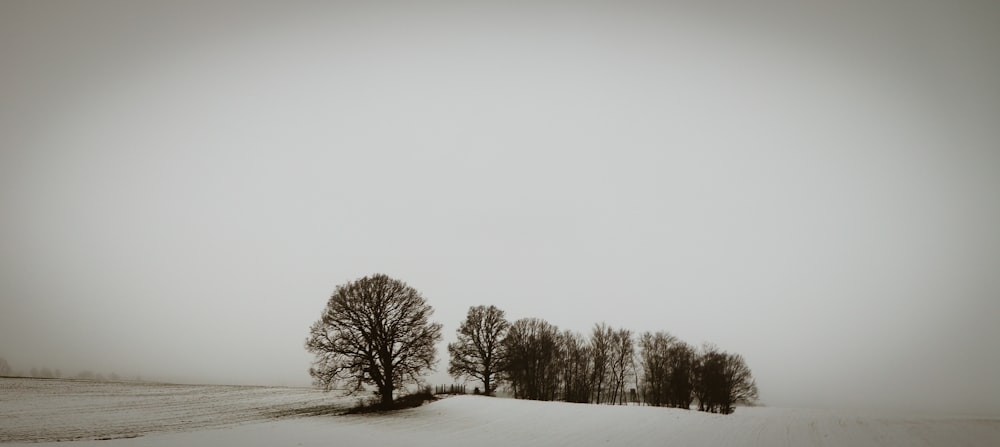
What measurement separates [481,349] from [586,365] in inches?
834

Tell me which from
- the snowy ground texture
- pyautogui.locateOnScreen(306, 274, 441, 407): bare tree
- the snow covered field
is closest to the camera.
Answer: the snow covered field

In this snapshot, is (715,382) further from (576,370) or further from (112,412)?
(112,412)

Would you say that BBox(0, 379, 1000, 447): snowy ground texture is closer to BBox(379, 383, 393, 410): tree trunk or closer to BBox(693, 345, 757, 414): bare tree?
BBox(379, 383, 393, 410): tree trunk

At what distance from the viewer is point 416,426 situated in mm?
37656

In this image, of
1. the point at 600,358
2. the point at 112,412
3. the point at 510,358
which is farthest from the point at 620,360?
the point at 112,412

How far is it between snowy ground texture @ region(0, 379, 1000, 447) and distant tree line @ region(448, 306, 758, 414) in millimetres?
19066

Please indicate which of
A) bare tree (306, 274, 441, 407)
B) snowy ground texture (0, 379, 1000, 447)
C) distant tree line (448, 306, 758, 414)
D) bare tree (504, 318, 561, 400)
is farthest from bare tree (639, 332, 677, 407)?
bare tree (306, 274, 441, 407)

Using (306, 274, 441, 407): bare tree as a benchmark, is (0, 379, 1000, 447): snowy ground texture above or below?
below

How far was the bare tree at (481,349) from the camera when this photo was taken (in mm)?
70375

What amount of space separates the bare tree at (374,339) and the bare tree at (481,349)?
21.2 metres

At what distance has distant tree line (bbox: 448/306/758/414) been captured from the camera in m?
71.4

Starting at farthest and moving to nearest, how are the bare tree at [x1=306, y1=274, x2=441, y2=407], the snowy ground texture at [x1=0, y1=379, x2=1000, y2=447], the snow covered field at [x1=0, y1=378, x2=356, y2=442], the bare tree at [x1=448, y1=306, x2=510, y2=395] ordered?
1. the bare tree at [x1=448, y1=306, x2=510, y2=395]
2. the bare tree at [x1=306, y1=274, x2=441, y2=407]
3. the snowy ground texture at [x1=0, y1=379, x2=1000, y2=447]
4. the snow covered field at [x1=0, y1=378, x2=356, y2=442]

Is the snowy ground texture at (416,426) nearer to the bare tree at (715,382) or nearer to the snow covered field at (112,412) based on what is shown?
the snow covered field at (112,412)

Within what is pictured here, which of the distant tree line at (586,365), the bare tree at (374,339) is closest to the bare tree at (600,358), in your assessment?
the distant tree line at (586,365)
